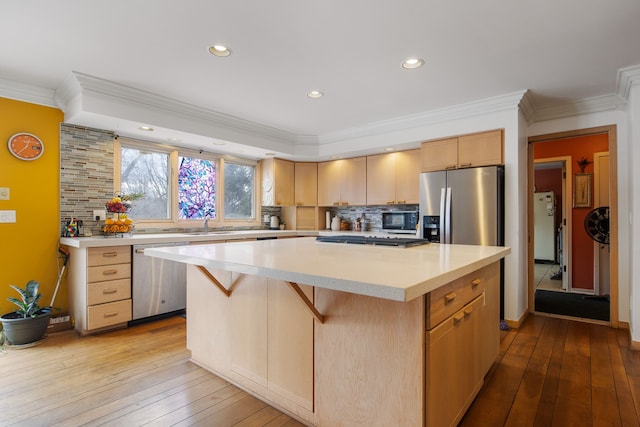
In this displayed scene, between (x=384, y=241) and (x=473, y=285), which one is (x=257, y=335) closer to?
(x=384, y=241)

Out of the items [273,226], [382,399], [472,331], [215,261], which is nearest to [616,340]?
[472,331]

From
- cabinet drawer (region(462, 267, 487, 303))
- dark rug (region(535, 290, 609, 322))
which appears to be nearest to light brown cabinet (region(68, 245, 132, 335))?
cabinet drawer (region(462, 267, 487, 303))

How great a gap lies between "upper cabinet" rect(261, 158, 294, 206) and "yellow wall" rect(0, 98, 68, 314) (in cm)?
265

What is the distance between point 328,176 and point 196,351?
11.6 ft

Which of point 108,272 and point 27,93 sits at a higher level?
point 27,93

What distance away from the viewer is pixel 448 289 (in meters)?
1.49

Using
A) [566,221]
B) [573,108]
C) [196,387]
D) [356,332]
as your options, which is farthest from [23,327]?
[566,221]

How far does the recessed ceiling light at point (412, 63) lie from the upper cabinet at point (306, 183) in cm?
294

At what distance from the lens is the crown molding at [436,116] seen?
3289 mm

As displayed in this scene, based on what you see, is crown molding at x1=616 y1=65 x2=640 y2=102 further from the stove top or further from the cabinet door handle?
the cabinet door handle

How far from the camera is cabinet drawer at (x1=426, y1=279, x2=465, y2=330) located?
1317 millimetres

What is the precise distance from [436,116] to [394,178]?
1.09 metres

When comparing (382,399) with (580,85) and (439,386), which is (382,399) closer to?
(439,386)

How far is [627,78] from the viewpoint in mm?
2750
